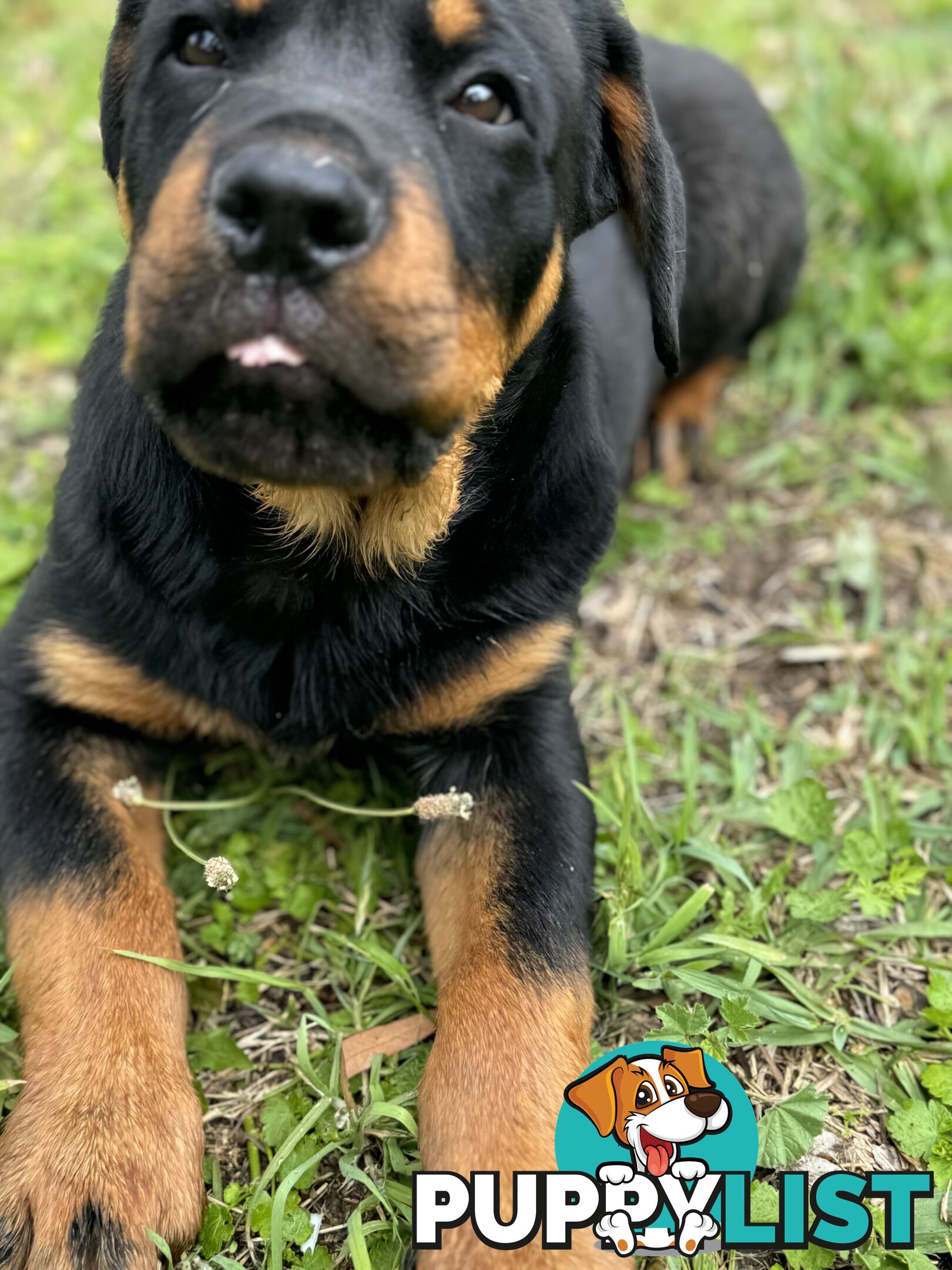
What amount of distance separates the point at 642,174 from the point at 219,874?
67.9 inches

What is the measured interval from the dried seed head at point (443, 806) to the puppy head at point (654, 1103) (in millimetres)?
596

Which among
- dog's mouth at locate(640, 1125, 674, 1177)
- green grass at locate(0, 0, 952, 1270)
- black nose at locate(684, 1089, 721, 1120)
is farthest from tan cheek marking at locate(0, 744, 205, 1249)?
black nose at locate(684, 1089, 721, 1120)

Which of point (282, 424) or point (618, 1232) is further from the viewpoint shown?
point (618, 1232)

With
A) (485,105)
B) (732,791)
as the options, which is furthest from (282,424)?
(732,791)

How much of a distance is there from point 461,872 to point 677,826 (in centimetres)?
58

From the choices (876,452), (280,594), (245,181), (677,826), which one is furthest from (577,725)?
(876,452)

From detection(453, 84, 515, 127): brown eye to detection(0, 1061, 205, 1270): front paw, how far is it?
183 centimetres

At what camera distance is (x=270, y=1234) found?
6.51 ft

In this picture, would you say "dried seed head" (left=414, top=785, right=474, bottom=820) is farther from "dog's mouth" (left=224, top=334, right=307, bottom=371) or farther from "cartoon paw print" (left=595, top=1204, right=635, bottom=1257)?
"dog's mouth" (left=224, top=334, right=307, bottom=371)

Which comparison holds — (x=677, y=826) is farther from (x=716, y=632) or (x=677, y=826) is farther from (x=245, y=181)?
(x=245, y=181)

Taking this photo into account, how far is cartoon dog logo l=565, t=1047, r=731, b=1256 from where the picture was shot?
1947 millimetres

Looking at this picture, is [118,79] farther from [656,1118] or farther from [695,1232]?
[695,1232]

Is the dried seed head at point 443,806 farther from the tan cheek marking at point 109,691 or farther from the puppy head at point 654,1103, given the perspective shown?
the puppy head at point 654,1103

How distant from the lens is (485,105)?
201 centimetres
